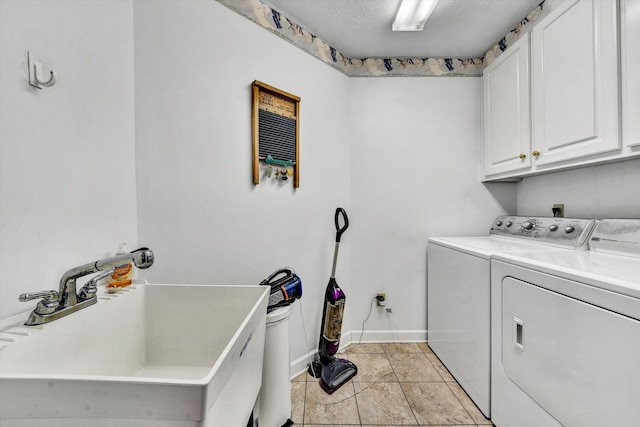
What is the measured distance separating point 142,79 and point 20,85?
498 millimetres

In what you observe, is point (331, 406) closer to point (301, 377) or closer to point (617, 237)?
point (301, 377)

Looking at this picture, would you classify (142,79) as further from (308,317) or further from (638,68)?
(638,68)

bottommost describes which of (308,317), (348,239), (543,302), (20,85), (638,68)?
(308,317)

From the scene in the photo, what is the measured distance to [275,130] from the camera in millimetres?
1642

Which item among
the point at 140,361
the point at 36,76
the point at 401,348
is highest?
the point at 36,76

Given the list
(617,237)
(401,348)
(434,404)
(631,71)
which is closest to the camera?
(631,71)

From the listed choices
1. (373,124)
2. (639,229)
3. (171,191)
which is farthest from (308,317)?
(639,229)

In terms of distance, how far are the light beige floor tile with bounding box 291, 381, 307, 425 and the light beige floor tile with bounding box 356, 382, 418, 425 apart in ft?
1.15

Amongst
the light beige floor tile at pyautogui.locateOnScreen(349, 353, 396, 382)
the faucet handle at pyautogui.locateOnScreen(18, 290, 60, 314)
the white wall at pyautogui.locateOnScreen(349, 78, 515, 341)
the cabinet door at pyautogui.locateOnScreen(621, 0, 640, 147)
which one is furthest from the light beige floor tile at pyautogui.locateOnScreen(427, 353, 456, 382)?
the faucet handle at pyautogui.locateOnScreen(18, 290, 60, 314)

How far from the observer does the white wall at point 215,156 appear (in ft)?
4.06

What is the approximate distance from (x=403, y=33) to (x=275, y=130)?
130 cm

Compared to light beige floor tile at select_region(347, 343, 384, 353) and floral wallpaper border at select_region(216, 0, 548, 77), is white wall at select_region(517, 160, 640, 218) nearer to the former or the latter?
floral wallpaper border at select_region(216, 0, 548, 77)

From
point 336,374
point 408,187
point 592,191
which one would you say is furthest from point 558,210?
point 336,374

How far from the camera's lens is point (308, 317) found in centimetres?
188
